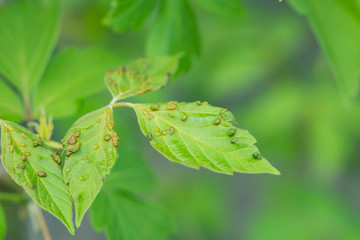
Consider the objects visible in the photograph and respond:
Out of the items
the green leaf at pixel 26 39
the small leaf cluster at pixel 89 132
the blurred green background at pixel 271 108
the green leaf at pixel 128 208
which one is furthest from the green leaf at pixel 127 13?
the blurred green background at pixel 271 108

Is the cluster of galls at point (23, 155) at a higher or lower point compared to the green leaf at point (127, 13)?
lower

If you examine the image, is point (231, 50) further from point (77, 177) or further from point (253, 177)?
point (77, 177)

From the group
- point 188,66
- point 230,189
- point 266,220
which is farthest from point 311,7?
point 230,189

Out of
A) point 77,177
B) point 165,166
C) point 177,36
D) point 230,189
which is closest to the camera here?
point 77,177

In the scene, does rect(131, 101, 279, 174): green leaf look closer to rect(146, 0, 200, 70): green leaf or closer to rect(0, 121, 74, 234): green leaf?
rect(0, 121, 74, 234): green leaf

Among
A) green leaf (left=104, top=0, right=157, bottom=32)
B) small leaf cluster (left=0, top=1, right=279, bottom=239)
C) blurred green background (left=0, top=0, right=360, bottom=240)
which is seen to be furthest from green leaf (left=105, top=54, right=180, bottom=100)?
blurred green background (left=0, top=0, right=360, bottom=240)

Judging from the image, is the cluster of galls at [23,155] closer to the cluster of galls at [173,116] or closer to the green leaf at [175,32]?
the cluster of galls at [173,116]
